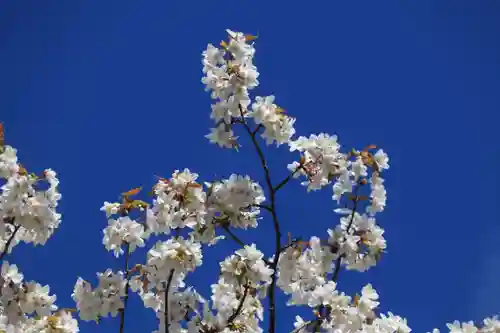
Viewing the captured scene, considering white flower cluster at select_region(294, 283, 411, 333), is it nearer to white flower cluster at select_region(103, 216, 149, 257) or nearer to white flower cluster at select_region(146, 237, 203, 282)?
white flower cluster at select_region(146, 237, 203, 282)

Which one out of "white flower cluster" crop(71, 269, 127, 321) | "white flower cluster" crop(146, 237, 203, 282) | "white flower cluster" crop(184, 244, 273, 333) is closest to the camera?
"white flower cluster" crop(146, 237, 203, 282)

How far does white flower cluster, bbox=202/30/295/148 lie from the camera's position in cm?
460

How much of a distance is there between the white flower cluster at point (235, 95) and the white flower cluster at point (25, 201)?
1140 mm

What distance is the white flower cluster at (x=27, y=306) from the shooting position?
4574mm

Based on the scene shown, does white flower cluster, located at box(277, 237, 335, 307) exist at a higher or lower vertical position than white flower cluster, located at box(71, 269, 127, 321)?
higher

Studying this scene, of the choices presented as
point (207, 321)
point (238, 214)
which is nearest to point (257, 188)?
point (238, 214)

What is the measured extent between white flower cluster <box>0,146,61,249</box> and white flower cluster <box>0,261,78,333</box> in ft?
0.85

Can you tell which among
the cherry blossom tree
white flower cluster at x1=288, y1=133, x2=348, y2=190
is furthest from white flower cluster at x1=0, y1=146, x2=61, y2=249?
white flower cluster at x1=288, y1=133, x2=348, y2=190

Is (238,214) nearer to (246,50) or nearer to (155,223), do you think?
(155,223)

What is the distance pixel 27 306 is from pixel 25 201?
69cm

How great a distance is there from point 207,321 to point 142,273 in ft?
1.81

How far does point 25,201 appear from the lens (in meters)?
4.59

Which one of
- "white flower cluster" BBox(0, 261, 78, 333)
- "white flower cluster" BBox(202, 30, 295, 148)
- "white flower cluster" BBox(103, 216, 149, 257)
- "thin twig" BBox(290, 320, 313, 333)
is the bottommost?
"thin twig" BBox(290, 320, 313, 333)

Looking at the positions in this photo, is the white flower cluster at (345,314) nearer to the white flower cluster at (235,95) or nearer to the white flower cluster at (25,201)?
the white flower cluster at (235,95)
